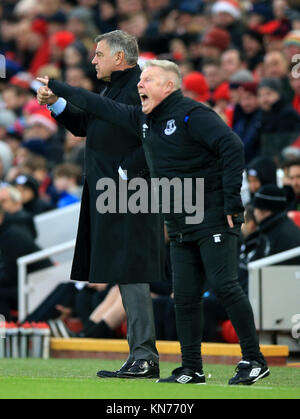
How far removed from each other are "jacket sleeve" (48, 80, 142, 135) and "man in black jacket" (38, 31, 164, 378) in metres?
0.25

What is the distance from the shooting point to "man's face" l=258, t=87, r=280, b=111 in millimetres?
12125

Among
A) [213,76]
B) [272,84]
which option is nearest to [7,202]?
[272,84]

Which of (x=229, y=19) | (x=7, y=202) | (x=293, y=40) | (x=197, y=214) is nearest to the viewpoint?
(x=197, y=214)

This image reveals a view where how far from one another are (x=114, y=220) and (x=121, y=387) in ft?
4.97

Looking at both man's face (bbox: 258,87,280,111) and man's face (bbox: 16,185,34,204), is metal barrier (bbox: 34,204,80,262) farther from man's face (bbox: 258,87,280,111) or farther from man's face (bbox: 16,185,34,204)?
man's face (bbox: 258,87,280,111)

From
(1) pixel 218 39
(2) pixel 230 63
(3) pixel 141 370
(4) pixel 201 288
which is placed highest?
(1) pixel 218 39

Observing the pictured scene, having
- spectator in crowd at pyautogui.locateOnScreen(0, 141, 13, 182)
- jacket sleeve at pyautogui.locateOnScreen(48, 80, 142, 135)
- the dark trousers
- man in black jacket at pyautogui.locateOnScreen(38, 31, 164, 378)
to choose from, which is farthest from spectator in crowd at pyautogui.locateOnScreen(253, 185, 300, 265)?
spectator in crowd at pyautogui.locateOnScreen(0, 141, 13, 182)

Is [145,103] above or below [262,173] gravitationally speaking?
above

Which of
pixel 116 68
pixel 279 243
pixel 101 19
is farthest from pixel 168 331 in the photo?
pixel 101 19

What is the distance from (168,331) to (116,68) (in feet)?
10.8

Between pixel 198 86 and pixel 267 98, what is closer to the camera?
pixel 267 98

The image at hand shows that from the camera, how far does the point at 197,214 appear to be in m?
6.35

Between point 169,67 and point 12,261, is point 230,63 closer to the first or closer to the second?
point 12,261

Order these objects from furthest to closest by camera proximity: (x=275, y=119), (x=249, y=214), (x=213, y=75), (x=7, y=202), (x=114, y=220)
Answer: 1. (x=213, y=75)
2. (x=7, y=202)
3. (x=275, y=119)
4. (x=249, y=214)
5. (x=114, y=220)
